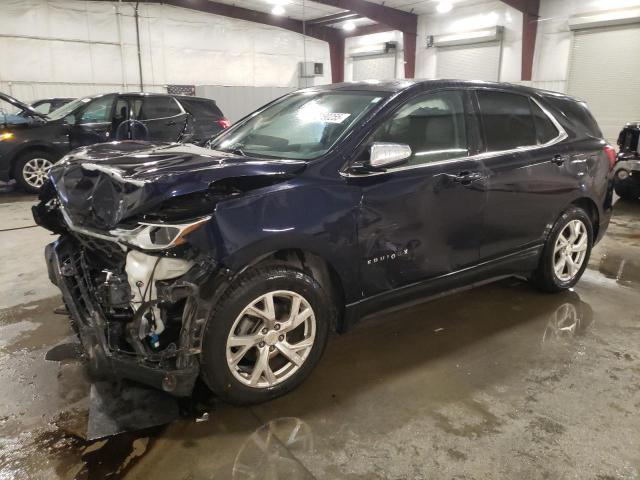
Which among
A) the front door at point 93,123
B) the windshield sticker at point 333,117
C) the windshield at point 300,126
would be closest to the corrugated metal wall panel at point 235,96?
the front door at point 93,123

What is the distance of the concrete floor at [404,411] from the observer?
80.7 inches

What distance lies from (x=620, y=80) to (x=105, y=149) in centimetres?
1283

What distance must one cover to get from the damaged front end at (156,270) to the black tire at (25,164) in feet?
21.0

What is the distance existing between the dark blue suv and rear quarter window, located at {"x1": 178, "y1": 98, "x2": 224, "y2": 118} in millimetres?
5540

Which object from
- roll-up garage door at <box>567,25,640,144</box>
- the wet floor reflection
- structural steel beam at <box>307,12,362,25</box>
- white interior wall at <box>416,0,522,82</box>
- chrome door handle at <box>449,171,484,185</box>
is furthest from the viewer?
structural steel beam at <box>307,12,362,25</box>

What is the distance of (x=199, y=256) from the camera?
207 cm

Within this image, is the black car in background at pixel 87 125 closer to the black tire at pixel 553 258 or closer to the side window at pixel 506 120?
the side window at pixel 506 120

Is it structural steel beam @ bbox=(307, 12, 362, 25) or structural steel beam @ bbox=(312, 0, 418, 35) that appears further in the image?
structural steel beam @ bbox=(307, 12, 362, 25)

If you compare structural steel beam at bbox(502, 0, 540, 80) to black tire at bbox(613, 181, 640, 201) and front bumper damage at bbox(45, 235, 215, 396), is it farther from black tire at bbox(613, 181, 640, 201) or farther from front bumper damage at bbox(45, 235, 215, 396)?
front bumper damage at bbox(45, 235, 215, 396)

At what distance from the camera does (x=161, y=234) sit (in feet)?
6.63

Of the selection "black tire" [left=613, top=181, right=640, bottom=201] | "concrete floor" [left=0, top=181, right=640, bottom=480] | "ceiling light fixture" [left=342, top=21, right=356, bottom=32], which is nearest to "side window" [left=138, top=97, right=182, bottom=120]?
"concrete floor" [left=0, top=181, right=640, bottom=480]

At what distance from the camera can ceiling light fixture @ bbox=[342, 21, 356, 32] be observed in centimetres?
1848

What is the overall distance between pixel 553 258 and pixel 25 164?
761cm

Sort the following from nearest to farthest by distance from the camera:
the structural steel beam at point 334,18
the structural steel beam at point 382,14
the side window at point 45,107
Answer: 1. the side window at point 45,107
2. the structural steel beam at point 382,14
3. the structural steel beam at point 334,18
